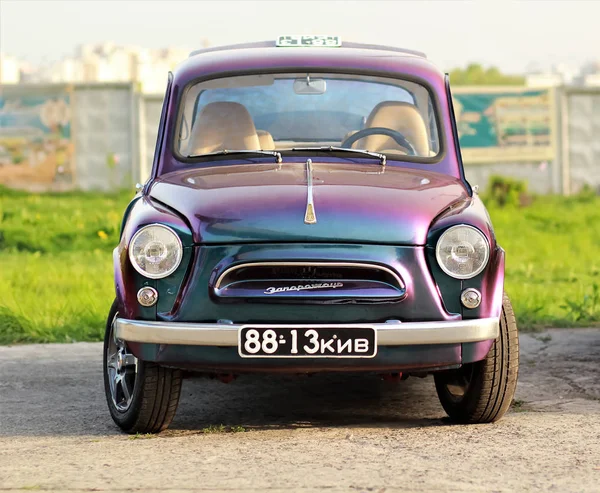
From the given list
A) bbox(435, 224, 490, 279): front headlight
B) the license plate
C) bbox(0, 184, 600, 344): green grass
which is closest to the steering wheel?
bbox(435, 224, 490, 279): front headlight

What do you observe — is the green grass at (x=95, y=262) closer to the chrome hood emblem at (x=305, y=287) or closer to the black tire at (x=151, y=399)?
the black tire at (x=151, y=399)

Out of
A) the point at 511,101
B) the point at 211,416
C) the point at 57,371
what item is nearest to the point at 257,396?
the point at 211,416

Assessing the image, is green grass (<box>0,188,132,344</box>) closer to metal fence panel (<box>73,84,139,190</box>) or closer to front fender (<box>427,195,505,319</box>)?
metal fence panel (<box>73,84,139,190</box>)

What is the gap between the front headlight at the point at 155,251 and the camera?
4762mm

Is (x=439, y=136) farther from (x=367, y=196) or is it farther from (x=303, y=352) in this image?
(x=303, y=352)

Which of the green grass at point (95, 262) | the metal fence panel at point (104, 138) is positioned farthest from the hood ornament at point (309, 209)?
the metal fence panel at point (104, 138)

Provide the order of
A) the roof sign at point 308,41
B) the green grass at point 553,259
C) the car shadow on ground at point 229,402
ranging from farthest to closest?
the green grass at point 553,259 < the roof sign at point 308,41 < the car shadow on ground at point 229,402

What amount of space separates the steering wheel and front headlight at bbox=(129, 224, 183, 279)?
1.47 metres

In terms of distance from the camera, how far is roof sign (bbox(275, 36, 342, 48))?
20.9 feet

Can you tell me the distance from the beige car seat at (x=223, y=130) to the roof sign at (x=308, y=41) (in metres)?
0.61

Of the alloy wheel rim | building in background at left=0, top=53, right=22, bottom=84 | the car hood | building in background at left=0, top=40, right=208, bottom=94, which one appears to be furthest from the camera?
building in background at left=0, top=40, right=208, bottom=94

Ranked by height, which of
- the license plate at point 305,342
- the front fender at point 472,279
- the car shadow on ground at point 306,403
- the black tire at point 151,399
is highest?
the front fender at point 472,279

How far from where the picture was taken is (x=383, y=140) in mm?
5910

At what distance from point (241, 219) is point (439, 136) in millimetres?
1505
